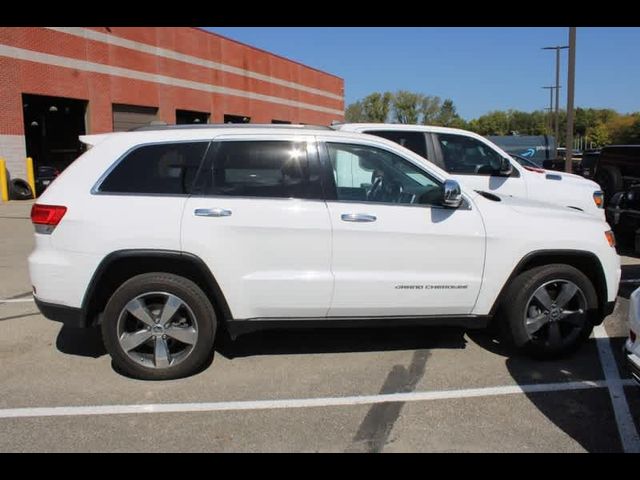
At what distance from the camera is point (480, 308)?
14.7 ft

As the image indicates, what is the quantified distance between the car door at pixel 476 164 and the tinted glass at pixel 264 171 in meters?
3.92

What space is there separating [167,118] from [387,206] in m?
26.8

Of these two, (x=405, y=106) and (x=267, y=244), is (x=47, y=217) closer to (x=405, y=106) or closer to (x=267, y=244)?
(x=267, y=244)

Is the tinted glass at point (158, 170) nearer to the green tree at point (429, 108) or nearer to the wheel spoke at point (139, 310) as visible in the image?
the wheel spoke at point (139, 310)

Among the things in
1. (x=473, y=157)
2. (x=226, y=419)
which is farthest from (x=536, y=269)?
(x=473, y=157)

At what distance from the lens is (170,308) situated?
419 centimetres

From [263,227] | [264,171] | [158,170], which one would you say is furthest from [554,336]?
[158,170]

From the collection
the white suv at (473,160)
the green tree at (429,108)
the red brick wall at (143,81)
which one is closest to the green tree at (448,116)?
the green tree at (429,108)

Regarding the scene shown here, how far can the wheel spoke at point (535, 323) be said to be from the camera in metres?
4.54

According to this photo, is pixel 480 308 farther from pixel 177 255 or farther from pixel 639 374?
pixel 177 255

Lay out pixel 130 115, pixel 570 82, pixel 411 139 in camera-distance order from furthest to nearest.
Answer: pixel 130 115 < pixel 570 82 < pixel 411 139

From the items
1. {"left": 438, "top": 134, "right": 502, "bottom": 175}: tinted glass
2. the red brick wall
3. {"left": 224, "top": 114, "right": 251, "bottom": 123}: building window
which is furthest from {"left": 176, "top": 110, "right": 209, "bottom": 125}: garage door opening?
{"left": 438, "top": 134, "right": 502, "bottom": 175}: tinted glass

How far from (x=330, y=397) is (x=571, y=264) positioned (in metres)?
2.30

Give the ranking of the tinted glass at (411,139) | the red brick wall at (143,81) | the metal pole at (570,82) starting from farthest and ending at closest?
the red brick wall at (143,81)
the metal pole at (570,82)
the tinted glass at (411,139)
